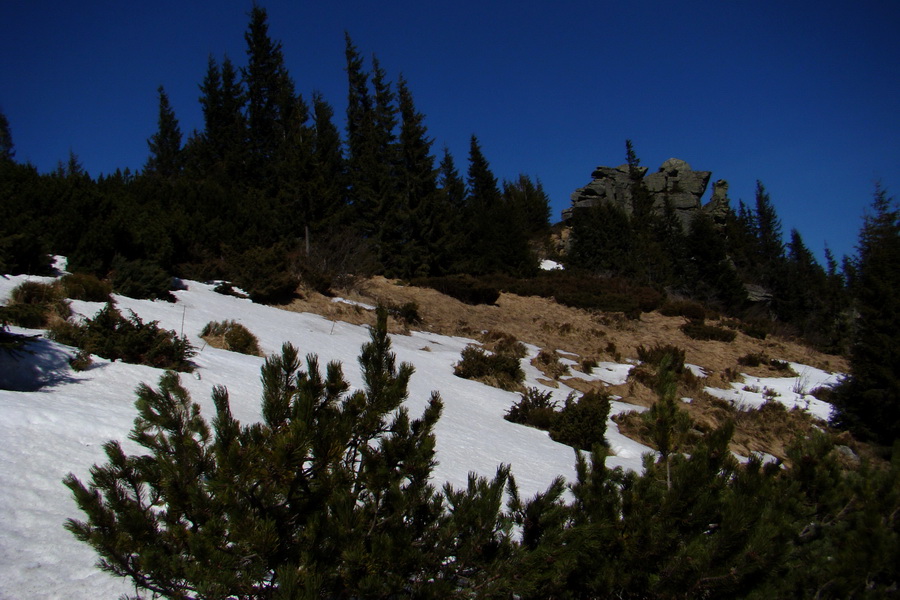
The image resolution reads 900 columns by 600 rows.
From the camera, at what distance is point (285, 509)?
1734mm

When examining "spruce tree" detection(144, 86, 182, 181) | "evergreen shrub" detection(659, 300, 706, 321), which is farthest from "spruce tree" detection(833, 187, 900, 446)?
"spruce tree" detection(144, 86, 182, 181)

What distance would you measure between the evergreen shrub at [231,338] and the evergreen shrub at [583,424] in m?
4.29

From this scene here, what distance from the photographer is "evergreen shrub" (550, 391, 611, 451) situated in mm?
6379

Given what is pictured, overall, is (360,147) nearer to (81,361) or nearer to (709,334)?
(709,334)

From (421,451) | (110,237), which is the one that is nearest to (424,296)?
(110,237)

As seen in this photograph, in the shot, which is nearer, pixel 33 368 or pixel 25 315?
pixel 33 368

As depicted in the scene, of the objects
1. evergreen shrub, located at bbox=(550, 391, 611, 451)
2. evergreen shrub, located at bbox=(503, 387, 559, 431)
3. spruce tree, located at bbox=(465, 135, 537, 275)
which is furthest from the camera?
spruce tree, located at bbox=(465, 135, 537, 275)

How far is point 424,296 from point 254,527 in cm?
1733

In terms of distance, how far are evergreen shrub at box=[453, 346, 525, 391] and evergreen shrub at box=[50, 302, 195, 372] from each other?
5.35 m

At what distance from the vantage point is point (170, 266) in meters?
11.4

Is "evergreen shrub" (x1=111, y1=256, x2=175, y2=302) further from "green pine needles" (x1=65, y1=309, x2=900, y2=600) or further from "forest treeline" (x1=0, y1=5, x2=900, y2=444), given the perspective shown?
"green pine needles" (x1=65, y1=309, x2=900, y2=600)

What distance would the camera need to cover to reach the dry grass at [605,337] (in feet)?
33.0

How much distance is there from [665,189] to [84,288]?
63.9m

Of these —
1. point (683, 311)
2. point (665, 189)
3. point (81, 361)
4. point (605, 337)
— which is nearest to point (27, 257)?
point (81, 361)
